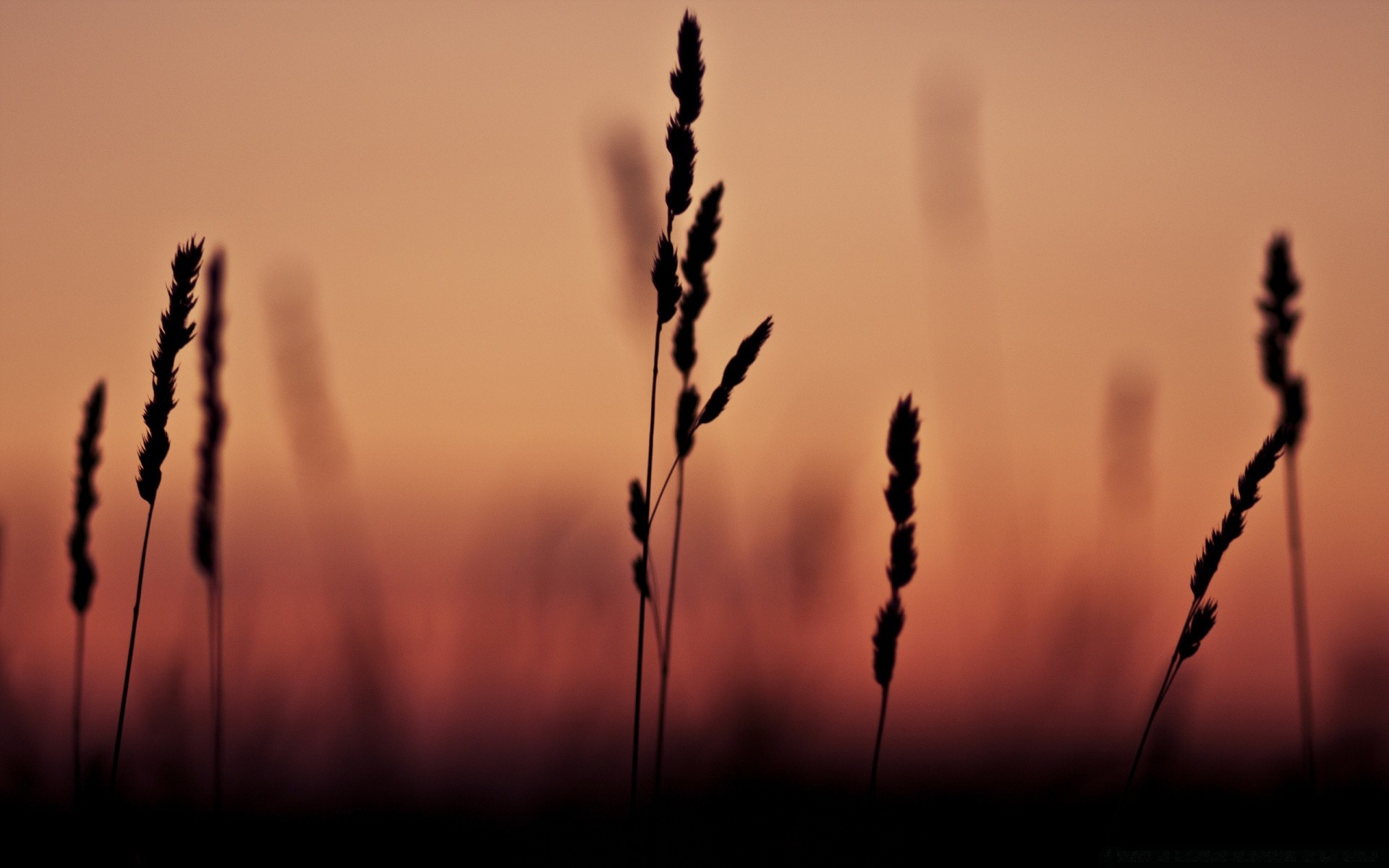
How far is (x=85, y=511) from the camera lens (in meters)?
2.13

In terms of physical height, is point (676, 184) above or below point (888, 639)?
above

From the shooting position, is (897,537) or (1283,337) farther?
(1283,337)

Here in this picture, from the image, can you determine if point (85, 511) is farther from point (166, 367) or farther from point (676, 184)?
point (676, 184)

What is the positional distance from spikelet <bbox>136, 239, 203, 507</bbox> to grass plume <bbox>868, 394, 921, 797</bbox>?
3.75 ft

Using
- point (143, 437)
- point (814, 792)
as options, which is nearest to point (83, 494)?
point (143, 437)

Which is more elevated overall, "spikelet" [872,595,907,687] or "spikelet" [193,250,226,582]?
"spikelet" [193,250,226,582]

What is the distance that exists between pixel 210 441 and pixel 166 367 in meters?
1.00

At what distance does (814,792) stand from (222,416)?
200 centimetres

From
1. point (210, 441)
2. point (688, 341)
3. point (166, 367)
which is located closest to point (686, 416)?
point (688, 341)

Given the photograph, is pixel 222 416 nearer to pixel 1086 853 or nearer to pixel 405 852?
pixel 405 852

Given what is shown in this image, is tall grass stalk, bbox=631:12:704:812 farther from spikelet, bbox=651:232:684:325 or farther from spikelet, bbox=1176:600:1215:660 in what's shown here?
spikelet, bbox=1176:600:1215:660

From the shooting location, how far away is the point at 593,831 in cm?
348

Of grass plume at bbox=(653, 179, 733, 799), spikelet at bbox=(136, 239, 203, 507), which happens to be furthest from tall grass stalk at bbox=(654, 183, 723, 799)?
spikelet at bbox=(136, 239, 203, 507)

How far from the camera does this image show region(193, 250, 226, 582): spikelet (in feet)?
8.70
